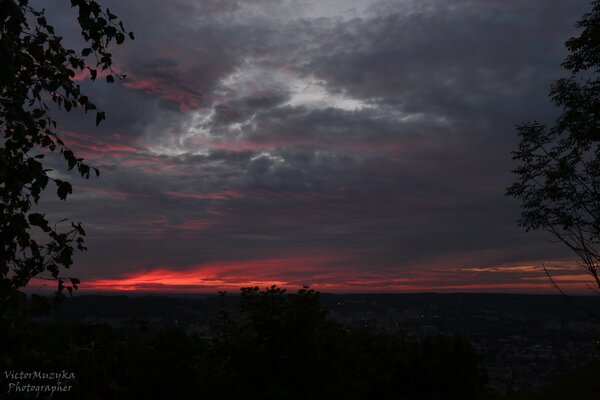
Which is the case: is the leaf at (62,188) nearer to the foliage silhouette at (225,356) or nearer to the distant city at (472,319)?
the foliage silhouette at (225,356)

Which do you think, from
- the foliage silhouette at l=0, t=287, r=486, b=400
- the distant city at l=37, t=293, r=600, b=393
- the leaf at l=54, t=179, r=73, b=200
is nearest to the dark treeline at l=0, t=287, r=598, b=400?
the foliage silhouette at l=0, t=287, r=486, b=400

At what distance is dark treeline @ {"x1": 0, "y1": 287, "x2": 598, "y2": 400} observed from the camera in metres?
4.52

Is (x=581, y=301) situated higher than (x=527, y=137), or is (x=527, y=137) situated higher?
(x=527, y=137)

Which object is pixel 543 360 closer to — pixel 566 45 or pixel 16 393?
pixel 566 45

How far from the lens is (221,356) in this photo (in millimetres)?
11602

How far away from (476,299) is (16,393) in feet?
289

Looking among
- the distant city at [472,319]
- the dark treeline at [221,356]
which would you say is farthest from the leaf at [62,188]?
the distant city at [472,319]

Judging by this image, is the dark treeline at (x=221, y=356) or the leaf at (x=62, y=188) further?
the dark treeline at (x=221, y=356)

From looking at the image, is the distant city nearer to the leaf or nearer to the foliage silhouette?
the foliage silhouette

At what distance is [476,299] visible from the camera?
83.1m

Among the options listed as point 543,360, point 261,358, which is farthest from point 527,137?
point 543,360

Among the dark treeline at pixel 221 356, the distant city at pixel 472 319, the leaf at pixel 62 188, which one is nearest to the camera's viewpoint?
the leaf at pixel 62 188

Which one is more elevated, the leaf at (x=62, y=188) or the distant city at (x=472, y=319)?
the leaf at (x=62, y=188)

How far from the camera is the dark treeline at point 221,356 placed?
14.8ft
